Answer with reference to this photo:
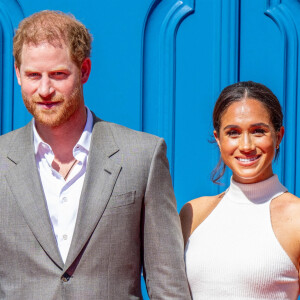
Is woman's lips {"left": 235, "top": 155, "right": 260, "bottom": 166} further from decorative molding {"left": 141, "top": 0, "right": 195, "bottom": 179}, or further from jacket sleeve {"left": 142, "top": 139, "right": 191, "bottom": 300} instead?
decorative molding {"left": 141, "top": 0, "right": 195, "bottom": 179}

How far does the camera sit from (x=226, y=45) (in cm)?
282

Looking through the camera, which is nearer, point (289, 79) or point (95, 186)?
point (95, 186)

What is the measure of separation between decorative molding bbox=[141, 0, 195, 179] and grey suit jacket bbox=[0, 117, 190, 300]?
0.49 meters

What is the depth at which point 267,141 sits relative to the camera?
2.35 m

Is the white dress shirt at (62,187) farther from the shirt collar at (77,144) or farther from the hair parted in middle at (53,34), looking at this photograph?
the hair parted in middle at (53,34)

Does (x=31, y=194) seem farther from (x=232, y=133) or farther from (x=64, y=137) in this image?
(x=232, y=133)

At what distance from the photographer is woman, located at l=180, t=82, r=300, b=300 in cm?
228

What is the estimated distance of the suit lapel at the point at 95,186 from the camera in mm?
2213

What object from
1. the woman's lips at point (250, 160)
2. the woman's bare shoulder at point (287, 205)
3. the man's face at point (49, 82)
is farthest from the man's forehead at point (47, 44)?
the woman's bare shoulder at point (287, 205)

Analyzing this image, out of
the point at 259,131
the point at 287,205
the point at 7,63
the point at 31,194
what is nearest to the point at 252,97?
the point at 259,131

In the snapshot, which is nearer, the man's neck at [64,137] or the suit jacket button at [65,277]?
the suit jacket button at [65,277]

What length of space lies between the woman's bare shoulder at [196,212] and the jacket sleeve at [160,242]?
18 centimetres

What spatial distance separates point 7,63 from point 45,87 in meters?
0.78

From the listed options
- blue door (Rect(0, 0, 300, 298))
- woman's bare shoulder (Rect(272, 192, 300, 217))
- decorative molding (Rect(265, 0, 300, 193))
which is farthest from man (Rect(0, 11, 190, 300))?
decorative molding (Rect(265, 0, 300, 193))
